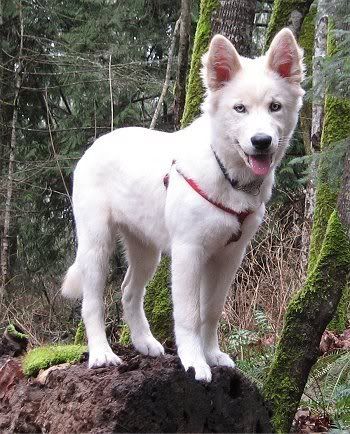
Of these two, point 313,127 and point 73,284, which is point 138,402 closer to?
point 73,284

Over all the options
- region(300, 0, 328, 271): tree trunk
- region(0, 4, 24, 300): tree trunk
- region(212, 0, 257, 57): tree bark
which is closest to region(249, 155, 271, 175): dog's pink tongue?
region(212, 0, 257, 57): tree bark

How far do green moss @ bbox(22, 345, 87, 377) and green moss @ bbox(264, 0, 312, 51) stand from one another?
11.7 feet

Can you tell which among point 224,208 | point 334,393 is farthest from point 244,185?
point 334,393

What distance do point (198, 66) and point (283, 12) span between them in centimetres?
105

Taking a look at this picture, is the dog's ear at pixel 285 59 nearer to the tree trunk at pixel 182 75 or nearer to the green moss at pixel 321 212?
the green moss at pixel 321 212

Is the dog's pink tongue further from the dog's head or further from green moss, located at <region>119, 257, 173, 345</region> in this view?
green moss, located at <region>119, 257, 173, 345</region>

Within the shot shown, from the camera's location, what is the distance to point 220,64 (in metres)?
4.17

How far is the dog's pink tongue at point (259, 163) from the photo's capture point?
396 centimetres

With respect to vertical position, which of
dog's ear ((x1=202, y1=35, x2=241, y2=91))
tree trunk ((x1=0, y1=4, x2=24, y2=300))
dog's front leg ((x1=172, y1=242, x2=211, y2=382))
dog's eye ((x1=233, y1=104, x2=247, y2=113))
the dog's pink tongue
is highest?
dog's ear ((x1=202, y1=35, x2=241, y2=91))

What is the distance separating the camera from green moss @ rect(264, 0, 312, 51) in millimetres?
6977

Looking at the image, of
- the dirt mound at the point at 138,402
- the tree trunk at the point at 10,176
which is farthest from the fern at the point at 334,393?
the tree trunk at the point at 10,176

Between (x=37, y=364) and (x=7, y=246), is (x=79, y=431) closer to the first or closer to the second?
(x=37, y=364)

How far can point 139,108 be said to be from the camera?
562 inches

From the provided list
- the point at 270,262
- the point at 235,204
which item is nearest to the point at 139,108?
the point at 270,262
